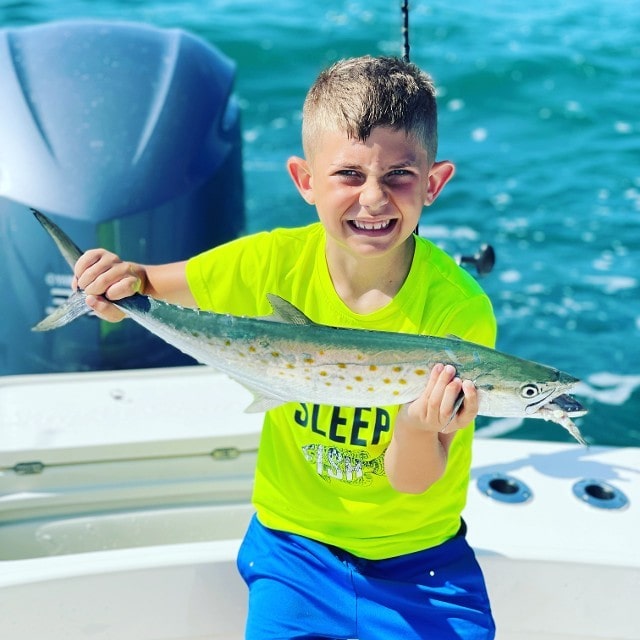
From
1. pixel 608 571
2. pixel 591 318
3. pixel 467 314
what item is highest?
pixel 467 314

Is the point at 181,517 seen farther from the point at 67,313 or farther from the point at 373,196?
the point at 373,196

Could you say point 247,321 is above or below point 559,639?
above

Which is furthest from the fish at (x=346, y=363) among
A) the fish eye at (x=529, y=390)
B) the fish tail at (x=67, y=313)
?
the fish tail at (x=67, y=313)

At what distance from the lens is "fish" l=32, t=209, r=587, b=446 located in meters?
1.63

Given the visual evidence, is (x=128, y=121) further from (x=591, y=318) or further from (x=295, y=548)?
(x=591, y=318)

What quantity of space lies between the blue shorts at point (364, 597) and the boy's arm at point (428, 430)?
227 millimetres

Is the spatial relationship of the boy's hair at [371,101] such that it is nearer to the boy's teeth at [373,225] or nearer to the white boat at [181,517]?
the boy's teeth at [373,225]

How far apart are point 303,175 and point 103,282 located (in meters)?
0.46

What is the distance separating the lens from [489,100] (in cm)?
796

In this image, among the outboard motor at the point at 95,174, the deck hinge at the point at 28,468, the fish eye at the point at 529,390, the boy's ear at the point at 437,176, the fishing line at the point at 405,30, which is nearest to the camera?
the fish eye at the point at 529,390

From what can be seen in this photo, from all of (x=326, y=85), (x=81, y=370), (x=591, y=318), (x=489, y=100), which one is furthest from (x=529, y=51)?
(x=326, y=85)

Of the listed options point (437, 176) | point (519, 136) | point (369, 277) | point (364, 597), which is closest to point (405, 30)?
point (437, 176)

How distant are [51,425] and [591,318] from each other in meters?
3.52

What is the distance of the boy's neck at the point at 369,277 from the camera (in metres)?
2.00
